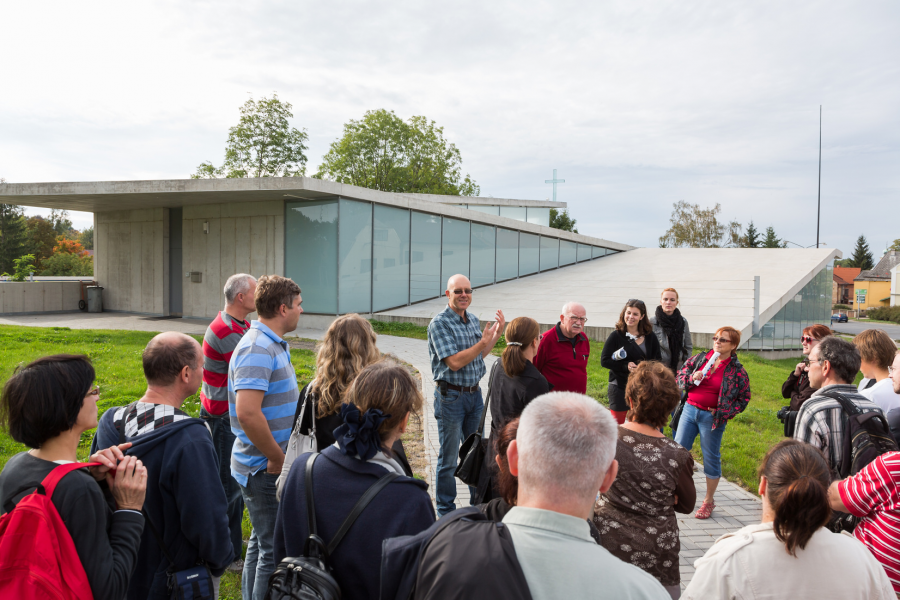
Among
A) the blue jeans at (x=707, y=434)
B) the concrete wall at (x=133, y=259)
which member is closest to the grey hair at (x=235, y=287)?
the blue jeans at (x=707, y=434)

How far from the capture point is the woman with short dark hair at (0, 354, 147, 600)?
1.74m

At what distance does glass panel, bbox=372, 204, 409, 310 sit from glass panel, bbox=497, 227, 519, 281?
618 centimetres

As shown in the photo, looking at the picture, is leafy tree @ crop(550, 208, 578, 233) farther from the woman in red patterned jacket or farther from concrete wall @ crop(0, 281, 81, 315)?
the woman in red patterned jacket

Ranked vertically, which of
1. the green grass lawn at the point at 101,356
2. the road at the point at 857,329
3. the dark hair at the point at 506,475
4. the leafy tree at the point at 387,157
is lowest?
the road at the point at 857,329

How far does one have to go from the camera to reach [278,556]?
81.4 inches

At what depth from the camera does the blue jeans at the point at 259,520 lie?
297 centimetres

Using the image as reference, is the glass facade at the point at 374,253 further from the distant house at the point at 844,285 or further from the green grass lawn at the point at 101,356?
the distant house at the point at 844,285

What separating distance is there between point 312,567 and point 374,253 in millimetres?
15954

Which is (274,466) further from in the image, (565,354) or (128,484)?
(565,354)

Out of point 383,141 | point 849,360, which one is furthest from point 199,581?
point 383,141

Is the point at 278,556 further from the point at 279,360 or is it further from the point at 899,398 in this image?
the point at 899,398

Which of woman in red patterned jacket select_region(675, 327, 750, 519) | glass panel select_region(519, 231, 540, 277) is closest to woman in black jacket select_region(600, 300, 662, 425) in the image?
woman in red patterned jacket select_region(675, 327, 750, 519)

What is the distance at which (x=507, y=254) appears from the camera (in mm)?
24344

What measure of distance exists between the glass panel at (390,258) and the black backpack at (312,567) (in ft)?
51.8
